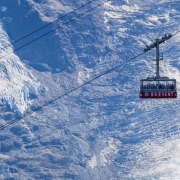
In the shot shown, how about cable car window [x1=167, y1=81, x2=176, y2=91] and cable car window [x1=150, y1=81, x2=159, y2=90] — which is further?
cable car window [x1=167, y1=81, x2=176, y2=91]

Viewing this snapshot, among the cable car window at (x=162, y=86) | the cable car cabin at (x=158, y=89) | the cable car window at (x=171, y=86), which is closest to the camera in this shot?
the cable car window at (x=162, y=86)

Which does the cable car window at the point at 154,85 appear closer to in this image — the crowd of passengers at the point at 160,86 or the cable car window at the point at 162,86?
the crowd of passengers at the point at 160,86

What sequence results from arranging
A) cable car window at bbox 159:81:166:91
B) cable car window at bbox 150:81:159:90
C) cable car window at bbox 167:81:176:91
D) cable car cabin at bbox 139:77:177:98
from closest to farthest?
cable car window at bbox 150:81:159:90
cable car window at bbox 159:81:166:91
cable car cabin at bbox 139:77:177:98
cable car window at bbox 167:81:176:91

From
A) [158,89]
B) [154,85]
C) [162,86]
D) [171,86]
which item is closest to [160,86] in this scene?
[162,86]

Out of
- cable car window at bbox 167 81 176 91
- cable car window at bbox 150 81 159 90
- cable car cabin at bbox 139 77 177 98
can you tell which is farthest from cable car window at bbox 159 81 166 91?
cable car window at bbox 167 81 176 91

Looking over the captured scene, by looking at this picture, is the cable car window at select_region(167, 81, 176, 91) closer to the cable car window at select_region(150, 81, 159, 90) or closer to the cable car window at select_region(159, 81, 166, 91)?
the cable car window at select_region(159, 81, 166, 91)

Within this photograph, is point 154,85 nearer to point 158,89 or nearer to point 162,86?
Answer: point 158,89

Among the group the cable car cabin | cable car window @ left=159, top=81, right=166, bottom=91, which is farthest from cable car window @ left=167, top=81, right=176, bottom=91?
cable car window @ left=159, top=81, right=166, bottom=91

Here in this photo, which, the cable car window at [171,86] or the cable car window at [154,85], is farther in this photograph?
the cable car window at [171,86]

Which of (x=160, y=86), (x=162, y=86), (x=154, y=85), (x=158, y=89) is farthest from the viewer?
(x=162, y=86)

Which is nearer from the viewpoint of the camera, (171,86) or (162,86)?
(162,86)

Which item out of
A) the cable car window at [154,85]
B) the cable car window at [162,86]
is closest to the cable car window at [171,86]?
the cable car window at [162,86]

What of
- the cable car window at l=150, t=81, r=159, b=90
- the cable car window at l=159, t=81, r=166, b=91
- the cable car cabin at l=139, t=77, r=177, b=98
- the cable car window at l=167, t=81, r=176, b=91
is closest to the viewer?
the cable car window at l=150, t=81, r=159, b=90
